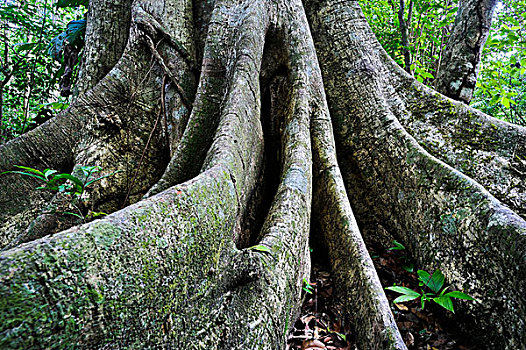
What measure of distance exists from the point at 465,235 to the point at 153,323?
2.20 meters

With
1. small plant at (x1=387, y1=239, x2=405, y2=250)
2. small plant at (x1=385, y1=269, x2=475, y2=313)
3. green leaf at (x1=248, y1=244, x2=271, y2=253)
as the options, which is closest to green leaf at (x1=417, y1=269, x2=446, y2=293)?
small plant at (x1=385, y1=269, x2=475, y2=313)

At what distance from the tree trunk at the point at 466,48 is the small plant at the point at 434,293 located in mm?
2599

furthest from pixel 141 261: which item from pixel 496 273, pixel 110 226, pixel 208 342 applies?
pixel 496 273

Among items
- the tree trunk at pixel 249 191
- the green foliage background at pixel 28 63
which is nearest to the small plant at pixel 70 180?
the tree trunk at pixel 249 191

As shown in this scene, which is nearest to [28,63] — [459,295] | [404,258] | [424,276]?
[404,258]

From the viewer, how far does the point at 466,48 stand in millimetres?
3920

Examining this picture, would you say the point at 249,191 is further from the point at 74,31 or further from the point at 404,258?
the point at 74,31

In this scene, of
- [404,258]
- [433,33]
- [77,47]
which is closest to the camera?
[404,258]

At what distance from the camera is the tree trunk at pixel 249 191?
1155 mm

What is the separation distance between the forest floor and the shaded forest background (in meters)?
3.67

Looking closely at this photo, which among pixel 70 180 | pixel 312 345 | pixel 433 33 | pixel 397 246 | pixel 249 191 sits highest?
pixel 433 33

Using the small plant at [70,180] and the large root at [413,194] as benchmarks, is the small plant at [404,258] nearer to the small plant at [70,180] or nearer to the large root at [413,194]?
the large root at [413,194]

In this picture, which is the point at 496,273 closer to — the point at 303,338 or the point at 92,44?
the point at 303,338

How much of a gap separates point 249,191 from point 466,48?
339 centimetres
